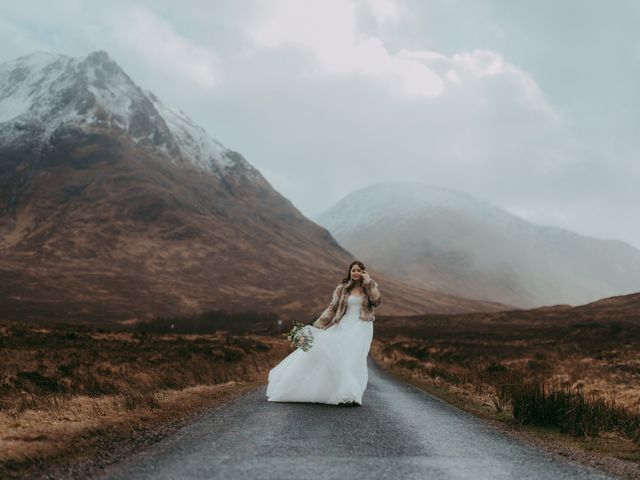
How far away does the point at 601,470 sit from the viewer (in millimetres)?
6531

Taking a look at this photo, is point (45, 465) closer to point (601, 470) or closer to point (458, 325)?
point (601, 470)

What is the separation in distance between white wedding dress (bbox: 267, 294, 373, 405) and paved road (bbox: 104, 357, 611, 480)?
3.27ft

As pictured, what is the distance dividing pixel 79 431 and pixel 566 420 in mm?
7604

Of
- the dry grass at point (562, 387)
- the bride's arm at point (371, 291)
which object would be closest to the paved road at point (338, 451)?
the dry grass at point (562, 387)

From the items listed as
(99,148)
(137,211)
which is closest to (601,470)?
(137,211)

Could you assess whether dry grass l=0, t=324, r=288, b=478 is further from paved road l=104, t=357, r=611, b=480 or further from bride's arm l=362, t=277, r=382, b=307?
bride's arm l=362, t=277, r=382, b=307

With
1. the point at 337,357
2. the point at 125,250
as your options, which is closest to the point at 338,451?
the point at 337,357

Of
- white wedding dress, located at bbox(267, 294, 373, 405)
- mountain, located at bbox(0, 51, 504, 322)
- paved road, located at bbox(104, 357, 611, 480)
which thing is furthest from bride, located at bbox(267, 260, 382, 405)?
mountain, located at bbox(0, 51, 504, 322)

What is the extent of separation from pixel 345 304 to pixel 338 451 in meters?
5.73

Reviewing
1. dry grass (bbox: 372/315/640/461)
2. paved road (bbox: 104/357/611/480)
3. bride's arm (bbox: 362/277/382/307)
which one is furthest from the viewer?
bride's arm (bbox: 362/277/382/307)

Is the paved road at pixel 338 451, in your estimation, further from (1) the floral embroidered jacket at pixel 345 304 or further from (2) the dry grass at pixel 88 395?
(1) the floral embroidered jacket at pixel 345 304

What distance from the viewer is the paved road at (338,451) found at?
5.75m

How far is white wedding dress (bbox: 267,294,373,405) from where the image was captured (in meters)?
11.4

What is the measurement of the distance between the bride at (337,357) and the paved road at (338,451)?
105 cm
